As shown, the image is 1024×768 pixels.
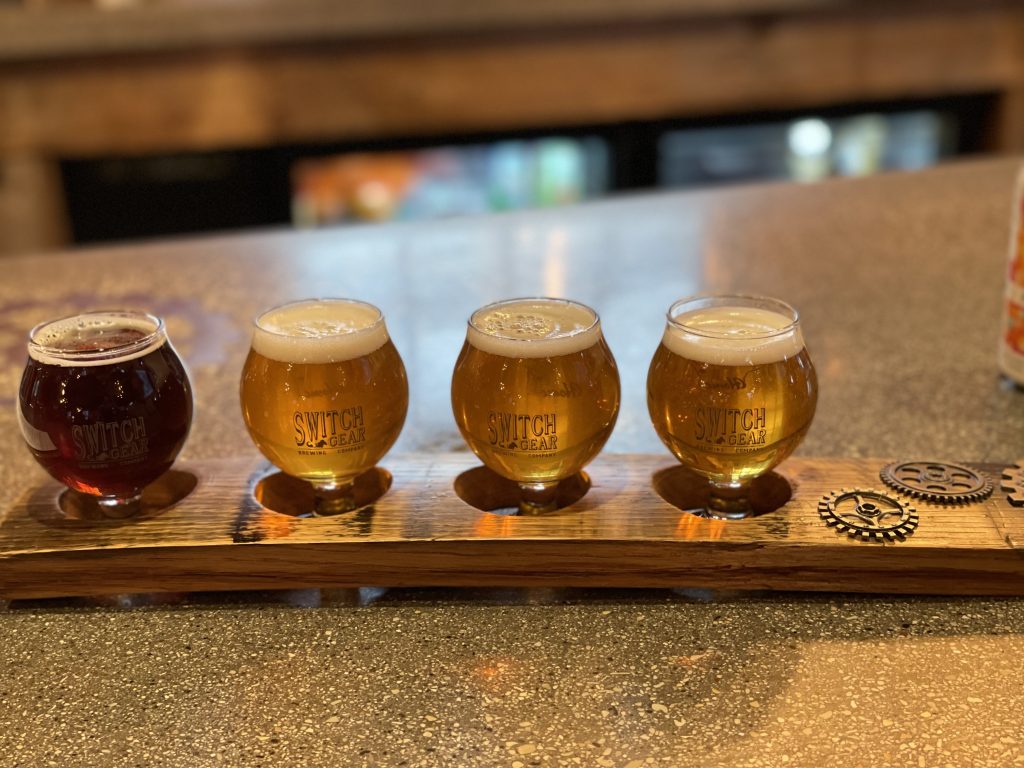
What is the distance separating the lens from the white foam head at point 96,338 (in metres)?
0.81

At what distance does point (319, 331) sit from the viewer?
2.80 ft

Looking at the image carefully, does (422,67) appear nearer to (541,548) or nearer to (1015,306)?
(1015,306)

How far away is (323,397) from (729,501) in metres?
0.34

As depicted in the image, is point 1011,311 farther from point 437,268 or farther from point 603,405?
point 437,268

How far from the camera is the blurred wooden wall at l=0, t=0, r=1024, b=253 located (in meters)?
3.03

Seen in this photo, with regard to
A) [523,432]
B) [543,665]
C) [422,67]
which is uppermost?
[422,67]

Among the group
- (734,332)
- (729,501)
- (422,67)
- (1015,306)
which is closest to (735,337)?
(734,332)

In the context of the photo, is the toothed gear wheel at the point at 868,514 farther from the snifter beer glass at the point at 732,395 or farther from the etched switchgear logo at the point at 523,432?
the etched switchgear logo at the point at 523,432

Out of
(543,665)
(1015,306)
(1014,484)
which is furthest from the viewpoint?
(1015,306)

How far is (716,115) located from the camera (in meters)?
3.58

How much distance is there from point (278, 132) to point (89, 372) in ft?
8.45

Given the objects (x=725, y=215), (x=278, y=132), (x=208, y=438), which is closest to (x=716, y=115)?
→ (x=278, y=132)

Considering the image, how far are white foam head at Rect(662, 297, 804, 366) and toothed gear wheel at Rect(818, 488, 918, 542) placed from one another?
0.13 m

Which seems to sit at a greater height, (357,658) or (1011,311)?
(1011,311)
